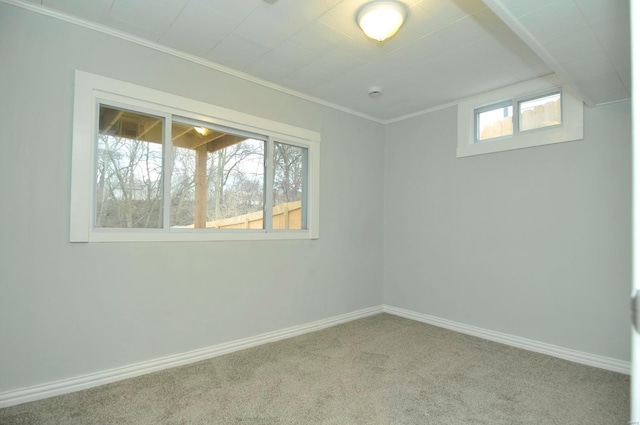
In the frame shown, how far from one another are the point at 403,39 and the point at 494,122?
1.66 meters

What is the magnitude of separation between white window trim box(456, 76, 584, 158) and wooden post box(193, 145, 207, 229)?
107 inches

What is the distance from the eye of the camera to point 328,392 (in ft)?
7.57

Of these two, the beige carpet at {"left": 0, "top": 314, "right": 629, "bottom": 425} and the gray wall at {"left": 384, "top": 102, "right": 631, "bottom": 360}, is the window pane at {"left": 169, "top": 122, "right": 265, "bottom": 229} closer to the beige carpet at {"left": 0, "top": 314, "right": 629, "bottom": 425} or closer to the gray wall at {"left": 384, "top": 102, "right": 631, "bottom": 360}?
the beige carpet at {"left": 0, "top": 314, "right": 629, "bottom": 425}

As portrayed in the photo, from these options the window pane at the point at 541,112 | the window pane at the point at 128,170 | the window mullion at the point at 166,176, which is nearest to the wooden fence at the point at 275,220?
the window mullion at the point at 166,176

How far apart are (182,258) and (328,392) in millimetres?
1550

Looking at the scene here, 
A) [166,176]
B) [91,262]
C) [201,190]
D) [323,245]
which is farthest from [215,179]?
[323,245]

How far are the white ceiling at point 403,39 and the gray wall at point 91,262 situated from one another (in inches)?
8.8

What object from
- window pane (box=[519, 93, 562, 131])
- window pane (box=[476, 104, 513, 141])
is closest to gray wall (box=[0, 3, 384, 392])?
window pane (box=[476, 104, 513, 141])

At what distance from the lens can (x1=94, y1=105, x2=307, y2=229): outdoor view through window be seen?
2535 millimetres

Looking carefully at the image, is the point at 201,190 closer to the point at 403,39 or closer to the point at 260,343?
the point at 260,343

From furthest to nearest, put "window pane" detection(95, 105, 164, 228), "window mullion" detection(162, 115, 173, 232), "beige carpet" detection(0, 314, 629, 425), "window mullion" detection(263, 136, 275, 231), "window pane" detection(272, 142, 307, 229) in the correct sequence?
"window pane" detection(272, 142, 307, 229) → "window mullion" detection(263, 136, 275, 231) → "window mullion" detection(162, 115, 173, 232) → "window pane" detection(95, 105, 164, 228) → "beige carpet" detection(0, 314, 629, 425)

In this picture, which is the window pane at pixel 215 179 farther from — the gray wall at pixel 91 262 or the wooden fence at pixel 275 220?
the gray wall at pixel 91 262

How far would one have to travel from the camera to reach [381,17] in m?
2.15

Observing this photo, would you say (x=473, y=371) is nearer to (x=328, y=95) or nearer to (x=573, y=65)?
(x=573, y=65)
